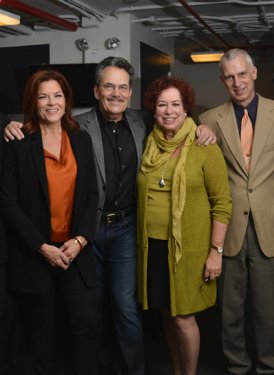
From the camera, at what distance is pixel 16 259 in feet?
8.03

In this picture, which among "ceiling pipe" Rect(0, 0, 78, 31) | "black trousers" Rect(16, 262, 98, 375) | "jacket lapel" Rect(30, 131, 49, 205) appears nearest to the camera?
"jacket lapel" Rect(30, 131, 49, 205)

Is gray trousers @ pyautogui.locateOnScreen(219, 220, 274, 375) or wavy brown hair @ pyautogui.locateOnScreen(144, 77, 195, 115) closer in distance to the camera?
wavy brown hair @ pyautogui.locateOnScreen(144, 77, 195, 115)

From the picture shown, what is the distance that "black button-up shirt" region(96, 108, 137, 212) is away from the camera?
8.70 feet

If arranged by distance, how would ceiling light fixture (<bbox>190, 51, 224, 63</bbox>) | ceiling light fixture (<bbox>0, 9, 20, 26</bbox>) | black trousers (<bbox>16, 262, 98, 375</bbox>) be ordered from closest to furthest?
black trousers (<bbox>16, 262, 98, 375</bbox>)
ceiling light fixture (<bbox>0, 9, 20, 26</bbox>)
ceiling light fixture (<bbox>190, 51, 224, 63</bbox>)

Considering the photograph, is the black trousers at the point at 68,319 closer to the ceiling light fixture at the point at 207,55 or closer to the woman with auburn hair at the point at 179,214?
the woman with auburn hair at the point at 179,214

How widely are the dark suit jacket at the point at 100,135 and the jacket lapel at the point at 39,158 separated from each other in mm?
335

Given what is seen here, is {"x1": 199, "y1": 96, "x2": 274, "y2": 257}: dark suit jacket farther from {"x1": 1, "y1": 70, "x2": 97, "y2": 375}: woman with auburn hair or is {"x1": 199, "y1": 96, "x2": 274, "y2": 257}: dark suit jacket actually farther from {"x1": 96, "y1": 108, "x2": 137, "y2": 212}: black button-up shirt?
{"x1": 1, "y1": 70, "x2": 97, "y2": 375}: woman with auburn hair

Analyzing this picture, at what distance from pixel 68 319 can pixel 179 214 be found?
77 centimetres

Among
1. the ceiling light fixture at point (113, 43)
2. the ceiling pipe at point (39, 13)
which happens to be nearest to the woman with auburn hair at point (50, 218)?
the ceiling pipe at point (39, 13)

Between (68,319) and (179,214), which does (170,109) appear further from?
(68,319)

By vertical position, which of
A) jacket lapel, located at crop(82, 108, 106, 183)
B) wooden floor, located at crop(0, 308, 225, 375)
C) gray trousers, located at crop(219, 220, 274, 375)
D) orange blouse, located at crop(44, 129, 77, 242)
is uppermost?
jacket lapel, located at crop(82, 108, 106, 183)

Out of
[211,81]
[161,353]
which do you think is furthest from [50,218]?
[211,81]

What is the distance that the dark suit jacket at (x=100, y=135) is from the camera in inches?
103

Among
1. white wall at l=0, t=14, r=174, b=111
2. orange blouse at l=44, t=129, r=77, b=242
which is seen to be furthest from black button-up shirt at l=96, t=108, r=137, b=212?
white wall at l=0, t=14, r=174, b=111
